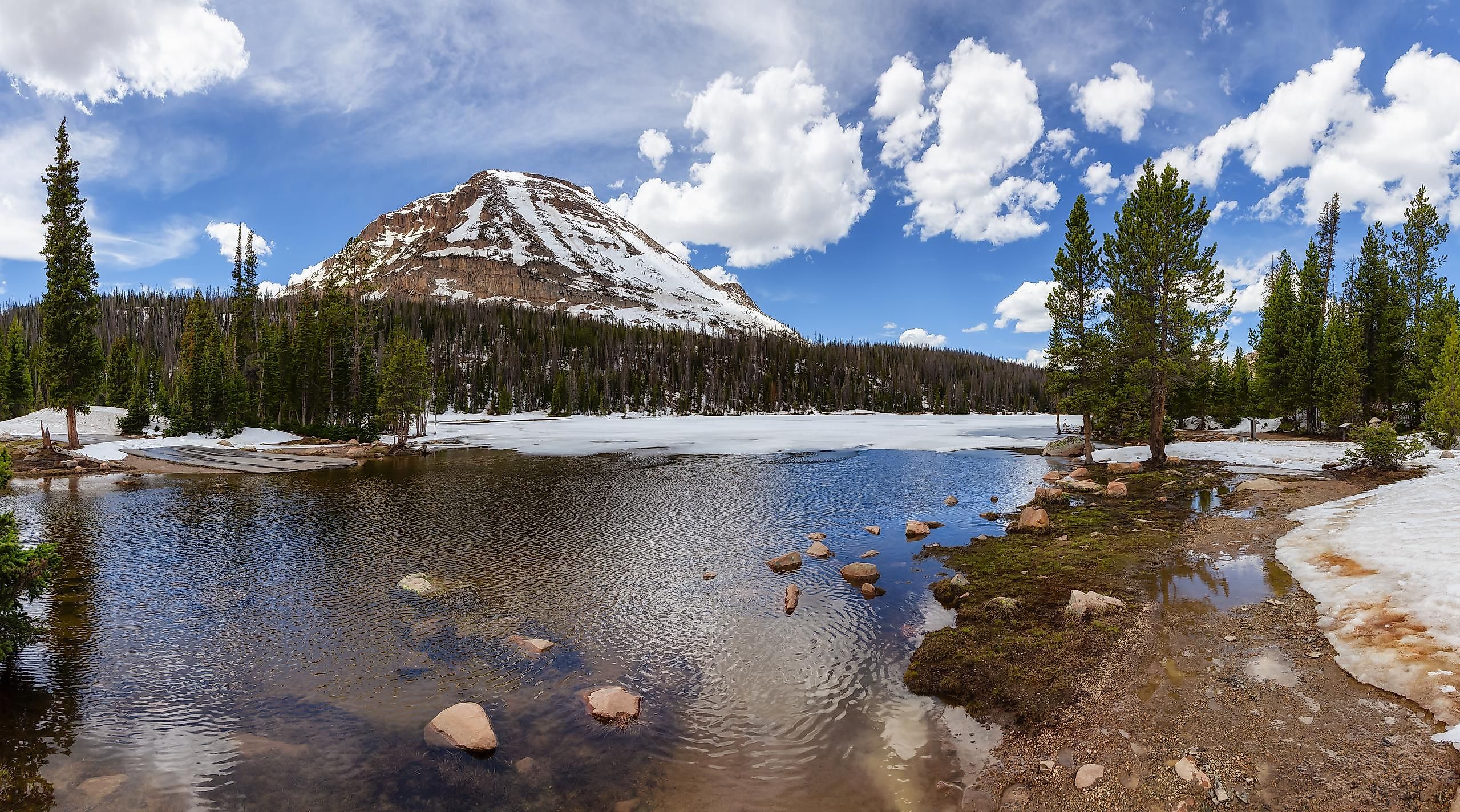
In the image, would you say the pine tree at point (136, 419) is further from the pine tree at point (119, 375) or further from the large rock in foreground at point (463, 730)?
the large rock in foreground at point (463, 730)

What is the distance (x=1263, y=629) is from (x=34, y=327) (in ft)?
645

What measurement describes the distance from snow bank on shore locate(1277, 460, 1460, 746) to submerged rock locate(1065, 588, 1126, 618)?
9.34ft

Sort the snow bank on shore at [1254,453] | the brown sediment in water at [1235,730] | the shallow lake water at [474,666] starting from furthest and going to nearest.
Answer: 1. the snow bank on shore at [1254,453]
2. the shallow lake water at [474,666]
3. the brown sediment in water at [1235,730]

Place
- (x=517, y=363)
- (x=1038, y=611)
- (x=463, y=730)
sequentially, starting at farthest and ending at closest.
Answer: (x=517, y=363) < (x=1038, y=611) < (x=463, y=730)

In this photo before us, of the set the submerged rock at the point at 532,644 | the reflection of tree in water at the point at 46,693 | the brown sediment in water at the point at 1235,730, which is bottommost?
the reflection of tree in water at the point at 46,693

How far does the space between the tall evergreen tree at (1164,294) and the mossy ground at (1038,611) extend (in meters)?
11.9

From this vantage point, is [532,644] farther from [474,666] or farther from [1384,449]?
[1384,449]

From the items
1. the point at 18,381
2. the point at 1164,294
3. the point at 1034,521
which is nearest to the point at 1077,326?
the point at 1164,294

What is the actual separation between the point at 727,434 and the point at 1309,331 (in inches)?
2063

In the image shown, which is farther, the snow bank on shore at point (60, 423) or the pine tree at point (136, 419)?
the pine tree at point (136, 419)

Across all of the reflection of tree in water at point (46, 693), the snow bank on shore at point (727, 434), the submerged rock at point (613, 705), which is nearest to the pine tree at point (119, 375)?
the snow bank on shore at point (727, 434)

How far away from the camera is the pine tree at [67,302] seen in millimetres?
39062

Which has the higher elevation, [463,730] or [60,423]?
[60,423]

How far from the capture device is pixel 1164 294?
30.8 m
